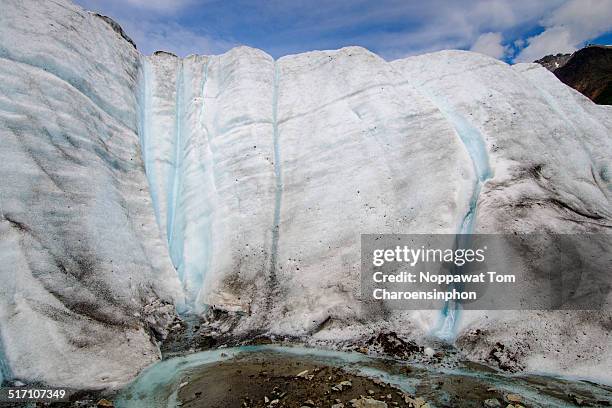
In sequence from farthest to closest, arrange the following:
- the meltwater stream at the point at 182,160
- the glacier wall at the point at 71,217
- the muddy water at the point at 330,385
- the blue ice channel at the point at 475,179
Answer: the meltwater stream at the point at 182,160
the blue ice channel at the point at 475,179
the glacier wall at the point at 71,217
the muddy water at the point at 330,385

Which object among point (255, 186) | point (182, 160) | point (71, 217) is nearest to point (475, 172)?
point (255, 186)

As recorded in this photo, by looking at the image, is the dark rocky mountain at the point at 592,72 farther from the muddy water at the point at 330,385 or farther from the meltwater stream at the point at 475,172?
the muddy water at the point at 330,385

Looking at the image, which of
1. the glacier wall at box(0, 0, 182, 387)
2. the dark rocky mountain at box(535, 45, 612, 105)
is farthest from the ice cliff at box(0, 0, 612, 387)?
the dark rocky mountain at box(535, 45, 612, 105)

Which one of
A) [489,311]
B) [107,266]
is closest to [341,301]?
[489,311]

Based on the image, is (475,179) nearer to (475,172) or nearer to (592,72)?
(475,172)

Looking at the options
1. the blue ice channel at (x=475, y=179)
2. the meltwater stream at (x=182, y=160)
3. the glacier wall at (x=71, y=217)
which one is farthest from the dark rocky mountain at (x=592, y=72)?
the glacier wall at (x=71, y=217)

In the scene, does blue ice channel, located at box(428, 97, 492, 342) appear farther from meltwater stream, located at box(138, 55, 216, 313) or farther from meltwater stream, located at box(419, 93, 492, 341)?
meltwater stream, located at box(138, 55, 216, 313)
